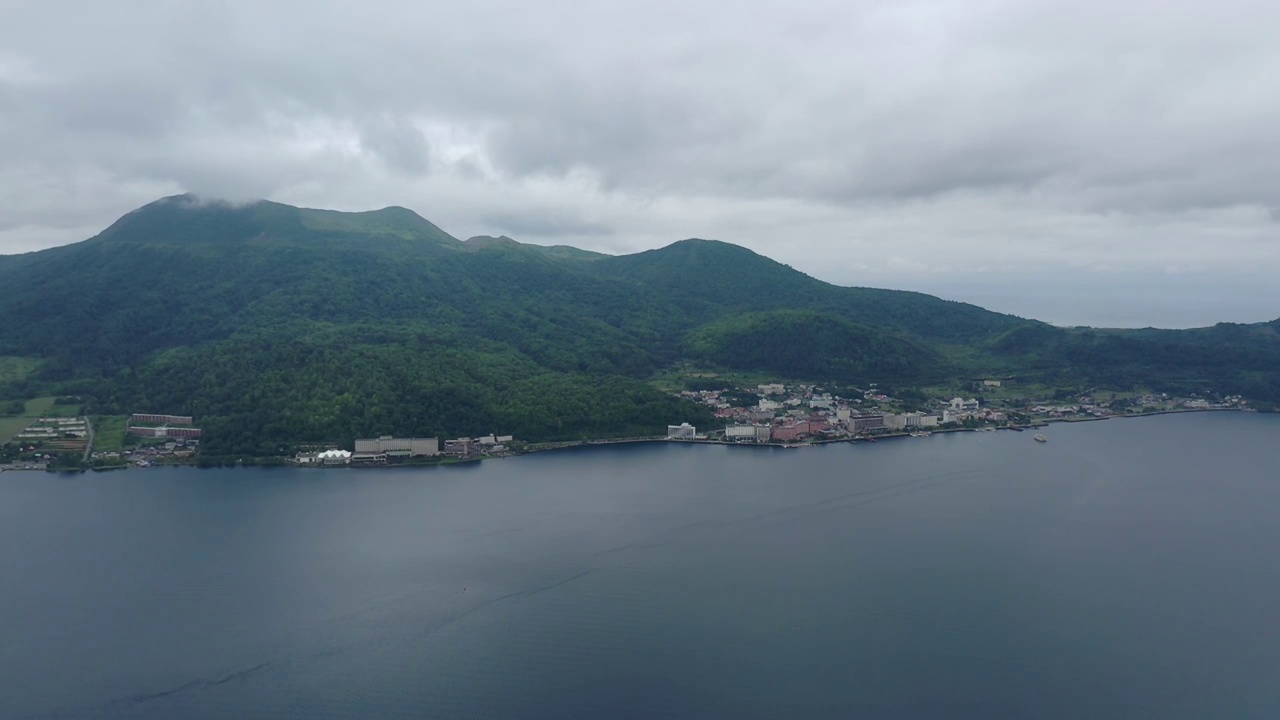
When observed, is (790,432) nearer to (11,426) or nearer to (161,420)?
(161,420)

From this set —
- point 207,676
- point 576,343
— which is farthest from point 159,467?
point 576,343

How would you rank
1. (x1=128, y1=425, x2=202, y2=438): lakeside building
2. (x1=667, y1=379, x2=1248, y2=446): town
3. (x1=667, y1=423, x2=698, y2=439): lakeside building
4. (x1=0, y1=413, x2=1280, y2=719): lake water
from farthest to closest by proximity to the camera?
(x1=667, y1=379, x2=1248, y2=446): town < (x1=667, y1=423, x2=698, y2=439): lakeside building < (x1=128, y1=425, x2=202, y2=438): lakeside building < (x1=0, y1=413, x2=1280, y2=719): lake water

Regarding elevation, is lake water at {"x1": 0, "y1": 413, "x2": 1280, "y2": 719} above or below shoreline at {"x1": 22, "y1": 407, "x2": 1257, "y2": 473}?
below

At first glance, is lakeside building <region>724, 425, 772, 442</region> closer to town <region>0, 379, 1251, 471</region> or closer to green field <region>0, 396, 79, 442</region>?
town <region>0, 379, 1251, 471</region>

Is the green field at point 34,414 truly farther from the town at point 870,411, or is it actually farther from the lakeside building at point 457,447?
the town at point 870,411

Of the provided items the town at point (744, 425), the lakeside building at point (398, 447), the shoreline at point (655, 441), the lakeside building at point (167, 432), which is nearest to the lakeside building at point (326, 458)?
the town at point (744, 425)

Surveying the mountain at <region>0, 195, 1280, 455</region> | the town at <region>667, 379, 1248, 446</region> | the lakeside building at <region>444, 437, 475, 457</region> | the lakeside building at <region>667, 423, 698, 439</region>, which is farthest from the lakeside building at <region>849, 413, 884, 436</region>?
the lakeside building at <region>444, 437, 475, 457</region>

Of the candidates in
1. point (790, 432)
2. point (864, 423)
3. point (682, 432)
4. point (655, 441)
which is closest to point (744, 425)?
point (790, 432)
